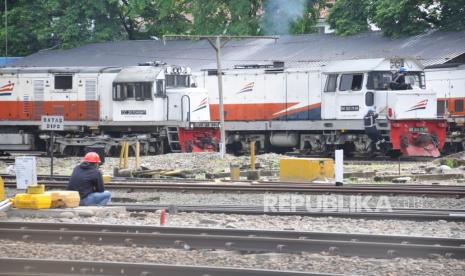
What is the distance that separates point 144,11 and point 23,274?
148 ft

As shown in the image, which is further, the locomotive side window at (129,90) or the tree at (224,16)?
the tree at (224,16)

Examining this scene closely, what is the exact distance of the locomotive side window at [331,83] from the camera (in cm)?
3023

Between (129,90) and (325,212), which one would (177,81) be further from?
(325,212)

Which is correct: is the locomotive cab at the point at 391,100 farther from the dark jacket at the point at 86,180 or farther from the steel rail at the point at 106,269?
the steel rail at the point at 106,269

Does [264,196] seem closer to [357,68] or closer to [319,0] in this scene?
[357,68]

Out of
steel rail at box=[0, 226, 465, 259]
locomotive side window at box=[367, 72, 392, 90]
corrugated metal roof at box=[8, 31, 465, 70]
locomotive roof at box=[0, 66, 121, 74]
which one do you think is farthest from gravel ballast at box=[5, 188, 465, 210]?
corrugated metal roof at box=[8, 31, 465, 70]

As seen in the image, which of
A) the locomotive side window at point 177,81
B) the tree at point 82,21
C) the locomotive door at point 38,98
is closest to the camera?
the locomotive side window at point 177,81

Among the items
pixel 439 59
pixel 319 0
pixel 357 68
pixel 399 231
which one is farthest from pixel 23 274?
pixel 319 0

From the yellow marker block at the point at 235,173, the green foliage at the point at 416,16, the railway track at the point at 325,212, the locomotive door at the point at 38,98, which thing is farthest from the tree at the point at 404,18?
the railway track at the point at 325,212

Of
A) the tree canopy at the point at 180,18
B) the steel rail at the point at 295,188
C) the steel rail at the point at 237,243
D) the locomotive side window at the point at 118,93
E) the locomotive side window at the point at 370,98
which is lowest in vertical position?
the steel rail at the point at 237,243

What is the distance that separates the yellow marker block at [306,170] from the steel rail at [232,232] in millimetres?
9267

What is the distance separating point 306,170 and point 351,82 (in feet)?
31.0

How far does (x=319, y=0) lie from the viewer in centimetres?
4962

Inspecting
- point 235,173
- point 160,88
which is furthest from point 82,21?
point 235,173
